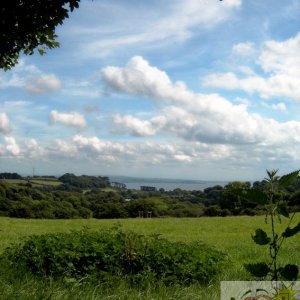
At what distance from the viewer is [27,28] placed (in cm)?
598

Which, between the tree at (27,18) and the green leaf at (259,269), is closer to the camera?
the green leaf at (259,269)

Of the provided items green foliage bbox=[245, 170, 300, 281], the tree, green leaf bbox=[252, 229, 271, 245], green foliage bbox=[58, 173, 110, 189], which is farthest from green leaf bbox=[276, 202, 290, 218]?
green foliage bbox=[58, 173, 110, 189]

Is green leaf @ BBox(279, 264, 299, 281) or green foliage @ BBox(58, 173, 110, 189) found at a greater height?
green leaf @ BBox(279, 264, 299, 281)

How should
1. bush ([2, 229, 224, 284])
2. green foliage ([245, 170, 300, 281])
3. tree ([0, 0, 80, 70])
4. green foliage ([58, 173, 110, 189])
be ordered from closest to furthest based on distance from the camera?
1. green foliage ([245, 170, 300, 281])
2. tree ([0, 0, 80, 70])
3. bush ([2, 229, 224, 284])
4. green foliage ([58, 173, 110, 189])

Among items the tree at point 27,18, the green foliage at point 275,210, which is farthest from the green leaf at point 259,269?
the tree at point 27,18

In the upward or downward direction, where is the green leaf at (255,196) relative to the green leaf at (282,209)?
upward

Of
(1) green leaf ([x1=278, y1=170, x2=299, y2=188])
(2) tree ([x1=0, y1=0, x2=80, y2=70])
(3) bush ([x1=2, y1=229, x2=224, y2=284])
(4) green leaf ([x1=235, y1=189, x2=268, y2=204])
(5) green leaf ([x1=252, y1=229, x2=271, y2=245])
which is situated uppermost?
(2) tree ([x1=0, y1=0, x2=80, y2=70])

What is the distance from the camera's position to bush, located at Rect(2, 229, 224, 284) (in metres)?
7.54

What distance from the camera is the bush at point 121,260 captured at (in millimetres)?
7539

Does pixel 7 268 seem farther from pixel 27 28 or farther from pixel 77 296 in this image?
pixel 27 28

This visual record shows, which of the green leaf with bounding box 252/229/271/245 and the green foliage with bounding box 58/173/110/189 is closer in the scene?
the green leaf with bounding box 252/229/271/245

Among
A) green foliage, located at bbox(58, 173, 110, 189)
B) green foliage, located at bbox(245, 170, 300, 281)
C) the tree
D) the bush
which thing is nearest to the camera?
green foliage, located at bbox(245, 170, 300, 281)

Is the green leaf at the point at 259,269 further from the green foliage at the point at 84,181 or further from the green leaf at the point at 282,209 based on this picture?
the green foliage at the point at 84,181

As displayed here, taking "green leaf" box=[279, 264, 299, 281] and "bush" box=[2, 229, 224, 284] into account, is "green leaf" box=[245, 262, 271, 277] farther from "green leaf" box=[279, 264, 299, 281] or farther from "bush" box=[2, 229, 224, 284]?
"bush" box=[2, 229, 224, 284]
